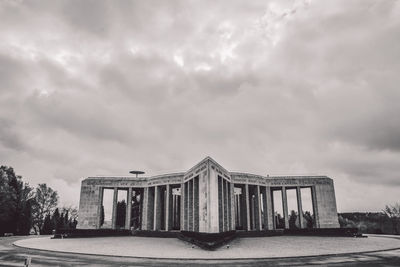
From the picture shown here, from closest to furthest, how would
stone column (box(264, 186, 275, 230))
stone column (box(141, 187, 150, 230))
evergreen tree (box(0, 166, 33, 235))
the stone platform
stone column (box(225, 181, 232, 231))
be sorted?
the stone platform < stone column (box(225, 181, 232, 231)) < evergreen tree (box(0, 166, 33, 235)) < stone column (box(264, 186, 275, 230)) < stone column (box(141, 187, 150, 230))

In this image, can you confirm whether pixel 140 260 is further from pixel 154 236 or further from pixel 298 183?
pixel 298 183

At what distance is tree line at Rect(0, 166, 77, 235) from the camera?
132 feet

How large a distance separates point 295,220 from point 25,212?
209 ft

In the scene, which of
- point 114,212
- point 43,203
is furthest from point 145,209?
point 43,203

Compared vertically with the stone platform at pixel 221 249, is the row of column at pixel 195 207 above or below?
above

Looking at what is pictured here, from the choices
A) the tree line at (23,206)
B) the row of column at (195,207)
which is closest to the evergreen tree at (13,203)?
the tree line at (23,206)

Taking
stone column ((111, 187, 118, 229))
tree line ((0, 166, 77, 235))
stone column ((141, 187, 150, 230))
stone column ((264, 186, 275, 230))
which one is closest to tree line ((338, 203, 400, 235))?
stone column ((264, 186, 275, 230))

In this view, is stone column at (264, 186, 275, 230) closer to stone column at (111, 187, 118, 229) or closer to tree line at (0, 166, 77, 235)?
stone column at (111, 187, 118, 229)

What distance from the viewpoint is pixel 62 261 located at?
563 inches

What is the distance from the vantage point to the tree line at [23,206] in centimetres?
4015

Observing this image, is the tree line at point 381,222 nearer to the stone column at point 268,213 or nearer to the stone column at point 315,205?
the stone column at point 315,205

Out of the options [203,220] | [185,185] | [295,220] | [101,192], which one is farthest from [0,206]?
[295,220]

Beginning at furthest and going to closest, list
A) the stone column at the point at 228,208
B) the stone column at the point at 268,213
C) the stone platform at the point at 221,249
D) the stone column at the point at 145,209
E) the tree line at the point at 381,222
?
1. the tree line at the point at 381,222
2. the stone column at the point at 145,209
3. the stone column at the point at 268,213
4. the stone column at the point at 228,208
5. the stone platform at the point at 221,249

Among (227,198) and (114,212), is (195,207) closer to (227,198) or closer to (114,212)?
(227,198)
